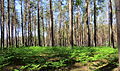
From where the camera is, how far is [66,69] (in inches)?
300

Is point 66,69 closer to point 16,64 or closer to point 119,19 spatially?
point 16,64

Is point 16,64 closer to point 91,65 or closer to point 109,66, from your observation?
point 91,65

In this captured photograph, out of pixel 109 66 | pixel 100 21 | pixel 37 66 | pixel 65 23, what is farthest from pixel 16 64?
pixel 100 21

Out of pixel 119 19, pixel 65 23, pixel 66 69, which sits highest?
pixel 65 23

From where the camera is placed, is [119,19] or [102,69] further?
[102,69]

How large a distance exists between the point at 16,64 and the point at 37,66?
1.65 metres

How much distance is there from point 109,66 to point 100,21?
63.1 m

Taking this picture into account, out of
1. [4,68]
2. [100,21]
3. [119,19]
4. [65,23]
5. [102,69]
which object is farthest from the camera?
[100,21]

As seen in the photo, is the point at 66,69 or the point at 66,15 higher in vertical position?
the point at 66,15

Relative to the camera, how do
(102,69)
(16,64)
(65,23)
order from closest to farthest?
(102,69) → (16,64) → (65,23)

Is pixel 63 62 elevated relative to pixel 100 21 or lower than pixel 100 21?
→ lower

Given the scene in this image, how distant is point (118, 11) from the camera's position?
609cm

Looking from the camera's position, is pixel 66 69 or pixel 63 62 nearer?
pixel 66 69

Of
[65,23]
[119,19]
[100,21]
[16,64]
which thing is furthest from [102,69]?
[100,21]
